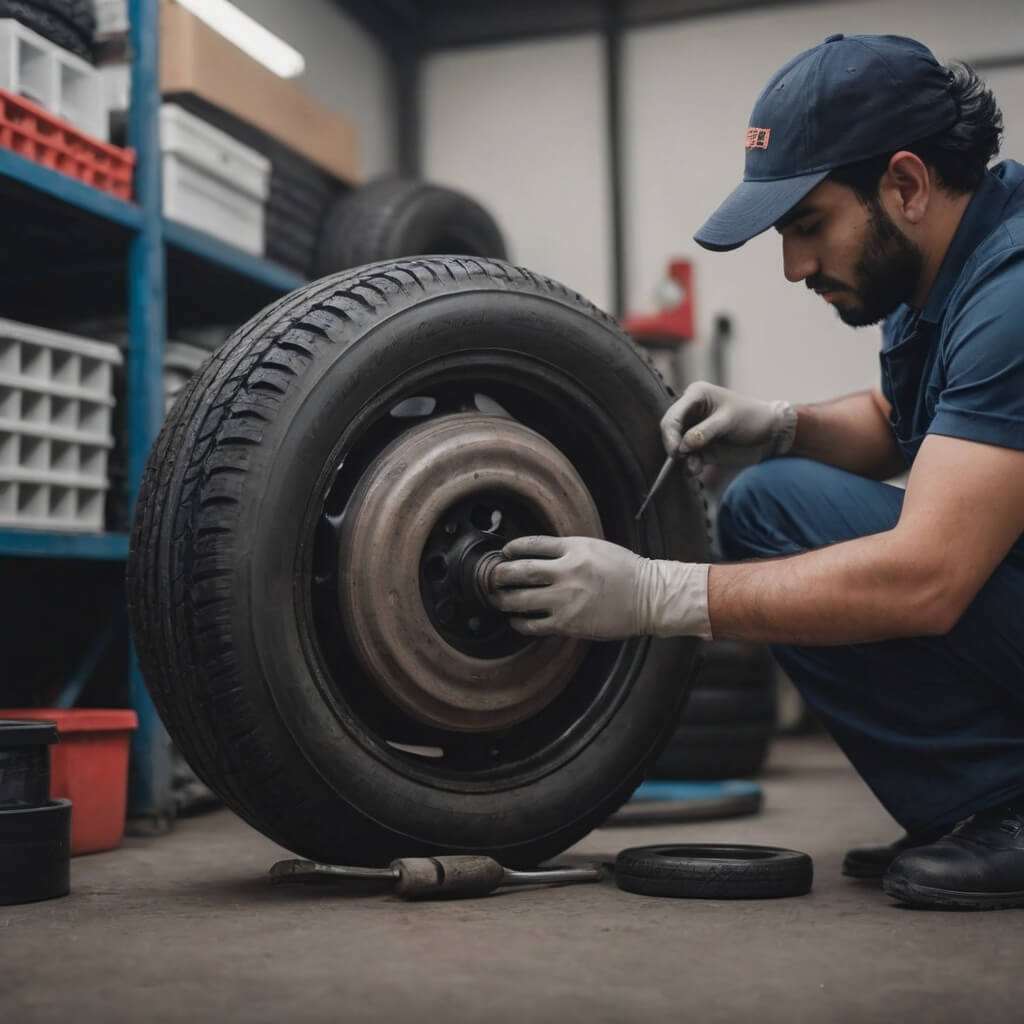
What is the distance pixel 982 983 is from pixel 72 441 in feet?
5.57

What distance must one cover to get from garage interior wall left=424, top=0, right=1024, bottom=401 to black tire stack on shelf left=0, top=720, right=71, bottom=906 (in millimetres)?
3817

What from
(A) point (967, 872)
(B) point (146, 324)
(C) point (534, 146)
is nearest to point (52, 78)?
(B) point (146, 324)

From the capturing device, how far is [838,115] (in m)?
1.48

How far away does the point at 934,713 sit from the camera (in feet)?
5.05

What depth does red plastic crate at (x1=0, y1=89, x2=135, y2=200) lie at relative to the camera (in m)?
2.04

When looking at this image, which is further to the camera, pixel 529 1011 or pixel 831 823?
pixel 831 823

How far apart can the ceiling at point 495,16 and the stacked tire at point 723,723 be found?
3217mm

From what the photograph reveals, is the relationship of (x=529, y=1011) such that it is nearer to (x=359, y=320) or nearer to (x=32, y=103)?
(x=359, y=320)

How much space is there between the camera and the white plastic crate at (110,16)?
239 cm

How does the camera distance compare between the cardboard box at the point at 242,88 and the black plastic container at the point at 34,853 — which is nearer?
the black plastic container at the point at 34,853

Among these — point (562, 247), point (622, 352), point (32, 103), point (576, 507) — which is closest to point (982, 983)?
point (576, 507)

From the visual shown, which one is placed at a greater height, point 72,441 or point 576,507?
point 72,441

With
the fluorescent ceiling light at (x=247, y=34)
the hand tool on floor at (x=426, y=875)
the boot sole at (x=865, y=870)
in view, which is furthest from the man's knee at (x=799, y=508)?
the fluorescent ceiling light at (x=247, y=34)

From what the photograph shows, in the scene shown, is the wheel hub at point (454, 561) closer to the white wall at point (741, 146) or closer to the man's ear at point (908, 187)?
the man's ear at point (908, 187)
